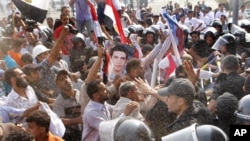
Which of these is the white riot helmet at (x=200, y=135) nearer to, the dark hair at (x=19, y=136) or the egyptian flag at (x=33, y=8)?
the dark hair at (x=19, y=136)

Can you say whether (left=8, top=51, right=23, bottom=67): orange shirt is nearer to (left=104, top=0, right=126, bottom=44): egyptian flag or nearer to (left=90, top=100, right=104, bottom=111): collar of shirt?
(left=104, top=0, right=126, bottom=44): egyptian flag

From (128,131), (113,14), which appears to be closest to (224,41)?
(113,14)

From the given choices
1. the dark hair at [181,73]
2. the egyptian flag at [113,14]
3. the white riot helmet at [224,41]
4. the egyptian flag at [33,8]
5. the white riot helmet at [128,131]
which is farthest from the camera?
the white riot helmet at [224,41]

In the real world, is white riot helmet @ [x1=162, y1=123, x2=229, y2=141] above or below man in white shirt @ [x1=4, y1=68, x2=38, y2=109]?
above

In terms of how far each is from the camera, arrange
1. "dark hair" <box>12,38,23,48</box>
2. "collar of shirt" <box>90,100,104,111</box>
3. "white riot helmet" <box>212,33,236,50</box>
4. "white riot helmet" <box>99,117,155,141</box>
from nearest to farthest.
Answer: "white riot helmet" <box>99,117,155,141</box> < "collar of shirt" <box>90,100,104,111</box> < "dark hair" <box>12,38,23,48</box> < "white riot helmet" <box>212,33,236,50</box>

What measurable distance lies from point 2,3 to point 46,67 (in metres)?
10.5

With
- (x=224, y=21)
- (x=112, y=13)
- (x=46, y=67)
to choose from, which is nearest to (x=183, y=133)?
(x=46, y=67)

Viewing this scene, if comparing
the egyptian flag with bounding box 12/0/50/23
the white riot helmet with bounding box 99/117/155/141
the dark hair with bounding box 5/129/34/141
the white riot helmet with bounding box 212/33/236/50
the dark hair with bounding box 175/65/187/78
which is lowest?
the white riot helmet with bounding box 212/33/236/50

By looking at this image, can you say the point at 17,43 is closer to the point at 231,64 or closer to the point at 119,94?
the point at 119,94

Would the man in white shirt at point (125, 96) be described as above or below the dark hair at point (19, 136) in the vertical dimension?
below

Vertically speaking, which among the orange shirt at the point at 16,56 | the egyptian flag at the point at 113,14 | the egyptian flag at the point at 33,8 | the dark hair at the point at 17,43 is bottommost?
the orange shirt at the point at 16,56

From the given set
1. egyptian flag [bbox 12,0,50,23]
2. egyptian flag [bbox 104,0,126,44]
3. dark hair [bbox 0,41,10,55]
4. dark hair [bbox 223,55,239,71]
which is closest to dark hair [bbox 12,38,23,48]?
dark hair [bbox 0,41,10,55]

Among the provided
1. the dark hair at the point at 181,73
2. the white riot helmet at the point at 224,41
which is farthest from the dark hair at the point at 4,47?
the white riot helmet at the point at 224,41

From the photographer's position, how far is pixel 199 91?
16.2 feet
